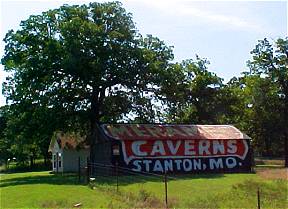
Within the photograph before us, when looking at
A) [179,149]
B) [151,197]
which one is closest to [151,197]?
[151,197]

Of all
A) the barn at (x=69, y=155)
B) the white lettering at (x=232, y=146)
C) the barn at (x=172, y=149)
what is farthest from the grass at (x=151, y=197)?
the barn at (x=69, y=155)

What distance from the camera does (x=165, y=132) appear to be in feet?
136

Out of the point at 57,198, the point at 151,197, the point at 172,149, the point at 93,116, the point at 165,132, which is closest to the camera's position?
the point at 151,197

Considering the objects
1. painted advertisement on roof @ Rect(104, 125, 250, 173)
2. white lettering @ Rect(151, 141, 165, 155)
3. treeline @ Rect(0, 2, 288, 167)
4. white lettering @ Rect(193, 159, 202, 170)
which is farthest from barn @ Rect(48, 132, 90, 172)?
white lettering @ Rect(193, 159, 202, 170)

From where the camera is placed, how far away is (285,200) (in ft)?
67.9

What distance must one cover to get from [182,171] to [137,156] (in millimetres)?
4001

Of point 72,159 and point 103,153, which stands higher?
point 103,153

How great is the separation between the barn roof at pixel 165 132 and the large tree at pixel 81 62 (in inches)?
143

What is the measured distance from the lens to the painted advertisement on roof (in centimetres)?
3897

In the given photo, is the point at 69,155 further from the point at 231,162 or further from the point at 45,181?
the point at 45,181

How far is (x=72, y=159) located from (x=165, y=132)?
70.3ft

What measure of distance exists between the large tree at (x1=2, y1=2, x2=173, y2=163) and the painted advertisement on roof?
15.2ft

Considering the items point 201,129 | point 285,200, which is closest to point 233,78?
point 201,129

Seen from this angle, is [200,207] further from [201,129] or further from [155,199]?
[201,129]
